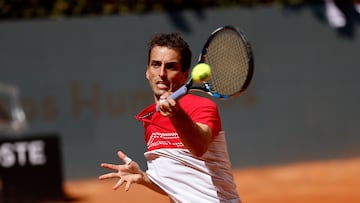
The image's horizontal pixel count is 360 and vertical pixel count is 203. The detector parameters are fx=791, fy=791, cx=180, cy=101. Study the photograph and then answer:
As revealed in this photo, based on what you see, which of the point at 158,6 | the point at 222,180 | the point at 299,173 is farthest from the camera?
the point at 158,6

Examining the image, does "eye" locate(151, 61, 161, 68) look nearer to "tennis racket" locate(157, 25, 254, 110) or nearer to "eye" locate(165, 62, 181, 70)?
"eye" locate(165, 62, 181, 70)

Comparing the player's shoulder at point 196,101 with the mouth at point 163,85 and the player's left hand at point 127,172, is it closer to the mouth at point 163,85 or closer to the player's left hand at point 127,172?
the mouth at point 163,85

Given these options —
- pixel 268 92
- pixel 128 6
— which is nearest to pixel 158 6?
pixel 128 6

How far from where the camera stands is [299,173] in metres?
14.4

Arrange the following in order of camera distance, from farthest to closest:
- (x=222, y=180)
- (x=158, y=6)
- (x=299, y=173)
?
(x=158, y=6)
(x=299, y=173)
(x=222, y=180)

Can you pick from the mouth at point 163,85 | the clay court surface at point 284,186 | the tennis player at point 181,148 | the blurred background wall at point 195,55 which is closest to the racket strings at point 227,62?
the tennis player at point 181,148

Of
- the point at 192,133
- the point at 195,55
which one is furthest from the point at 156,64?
the point at 195,55

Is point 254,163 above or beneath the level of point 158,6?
beneath

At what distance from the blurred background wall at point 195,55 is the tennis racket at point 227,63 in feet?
32.4

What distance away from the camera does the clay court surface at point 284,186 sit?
12188 millimetres

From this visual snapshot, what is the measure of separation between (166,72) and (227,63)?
13.3 inches

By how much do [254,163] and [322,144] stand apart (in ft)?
4.40

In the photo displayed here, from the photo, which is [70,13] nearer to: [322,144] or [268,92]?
[268,92]

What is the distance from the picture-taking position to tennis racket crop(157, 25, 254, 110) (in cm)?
392
